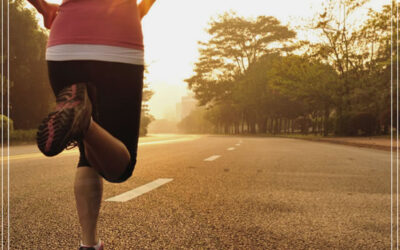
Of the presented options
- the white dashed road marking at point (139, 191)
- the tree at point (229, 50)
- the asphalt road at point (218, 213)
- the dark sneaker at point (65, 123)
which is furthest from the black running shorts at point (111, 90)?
the tree at point (229, 50)

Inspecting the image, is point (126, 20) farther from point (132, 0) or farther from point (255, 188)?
point (255, 188)

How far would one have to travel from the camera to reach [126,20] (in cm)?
206

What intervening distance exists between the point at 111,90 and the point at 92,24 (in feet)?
1.07

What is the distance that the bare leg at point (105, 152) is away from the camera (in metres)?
1.79

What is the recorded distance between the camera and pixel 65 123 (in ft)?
5.11

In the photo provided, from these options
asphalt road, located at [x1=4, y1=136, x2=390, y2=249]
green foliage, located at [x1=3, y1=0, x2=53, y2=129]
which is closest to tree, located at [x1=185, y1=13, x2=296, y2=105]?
green foliage, located at [x1=3, y1=0, x2=53, y2=129]

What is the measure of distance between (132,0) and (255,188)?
3.75 metres

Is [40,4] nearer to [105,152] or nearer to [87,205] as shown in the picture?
[105,152]

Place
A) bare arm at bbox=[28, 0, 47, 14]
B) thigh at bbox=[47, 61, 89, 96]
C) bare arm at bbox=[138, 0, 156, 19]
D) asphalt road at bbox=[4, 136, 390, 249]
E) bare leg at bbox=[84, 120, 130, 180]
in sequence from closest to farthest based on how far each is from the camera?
bare leg at bbox=[84, 120, 130, 180], thigh at bbox=[47, 61, 89, 96], bare arm at bbox=[28, 0, 47, 14], bare arm at bbox=[138, 0, 156, 19], asphalt road at bbox=[4, 136, 390, 249]

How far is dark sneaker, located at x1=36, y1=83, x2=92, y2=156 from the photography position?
154 cm

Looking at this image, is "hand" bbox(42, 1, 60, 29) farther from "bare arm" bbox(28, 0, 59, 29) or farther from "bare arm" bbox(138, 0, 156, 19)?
"bare arm" bbox(138, 0, 156, 19)

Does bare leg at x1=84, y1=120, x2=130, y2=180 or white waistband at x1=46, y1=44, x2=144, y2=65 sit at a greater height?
white waistband at x1=46, y1=44, x2=144, y2=65

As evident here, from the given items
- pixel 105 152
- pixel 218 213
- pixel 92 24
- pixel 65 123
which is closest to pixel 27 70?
pixel 218 213

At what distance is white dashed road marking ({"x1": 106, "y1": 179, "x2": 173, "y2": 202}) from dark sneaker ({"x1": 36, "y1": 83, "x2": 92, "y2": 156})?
284cm
